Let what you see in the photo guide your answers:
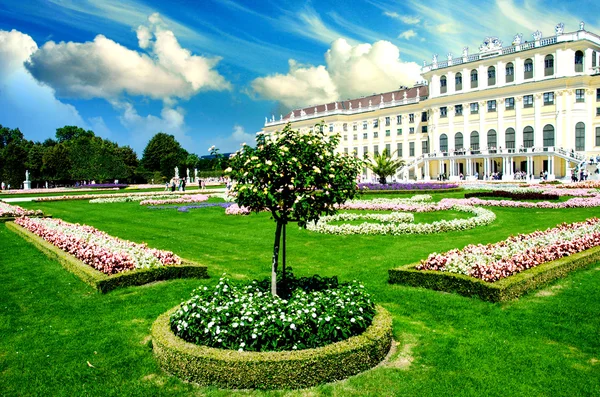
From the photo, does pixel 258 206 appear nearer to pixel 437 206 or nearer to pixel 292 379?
pixel 292 379

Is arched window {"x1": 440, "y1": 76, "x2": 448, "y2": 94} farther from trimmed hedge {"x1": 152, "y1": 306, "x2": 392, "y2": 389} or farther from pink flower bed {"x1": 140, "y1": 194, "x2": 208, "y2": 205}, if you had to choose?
trimmed hedge {"x1": 152, "y1": 306, "x2": 392, "y2": 389}

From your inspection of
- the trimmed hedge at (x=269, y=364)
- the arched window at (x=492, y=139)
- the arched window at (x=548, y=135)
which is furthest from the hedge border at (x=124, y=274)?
the arched window at (x=492, y=139)

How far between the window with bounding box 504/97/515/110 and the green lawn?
5218cm

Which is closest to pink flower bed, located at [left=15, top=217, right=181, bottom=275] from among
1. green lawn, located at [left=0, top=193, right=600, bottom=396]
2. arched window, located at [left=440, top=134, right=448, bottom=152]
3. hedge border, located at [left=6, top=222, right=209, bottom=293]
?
hedge border, located at [left=6, top=222, right=209, bottom=293]

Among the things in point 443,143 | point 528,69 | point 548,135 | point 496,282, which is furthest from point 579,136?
point 496,282

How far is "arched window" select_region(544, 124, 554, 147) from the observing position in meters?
53.3

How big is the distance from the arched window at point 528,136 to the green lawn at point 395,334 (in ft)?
166

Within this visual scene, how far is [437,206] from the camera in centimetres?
2020

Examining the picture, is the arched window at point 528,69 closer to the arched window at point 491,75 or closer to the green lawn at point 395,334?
the arched window at point 491,75

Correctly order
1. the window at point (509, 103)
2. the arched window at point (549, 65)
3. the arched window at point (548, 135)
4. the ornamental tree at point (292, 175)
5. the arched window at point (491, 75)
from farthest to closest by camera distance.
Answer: the arched window at point (491, 75)
the window at point (509, 103)
the arched window at point (549, 65)
the arched window at point (548, 135)
the ornamental tree at point (292, 175)

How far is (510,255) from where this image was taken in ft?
27.9

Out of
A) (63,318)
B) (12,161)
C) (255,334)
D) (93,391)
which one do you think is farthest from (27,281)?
(12,161)

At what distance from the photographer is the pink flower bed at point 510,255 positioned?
300 inches

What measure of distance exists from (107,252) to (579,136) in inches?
2212
